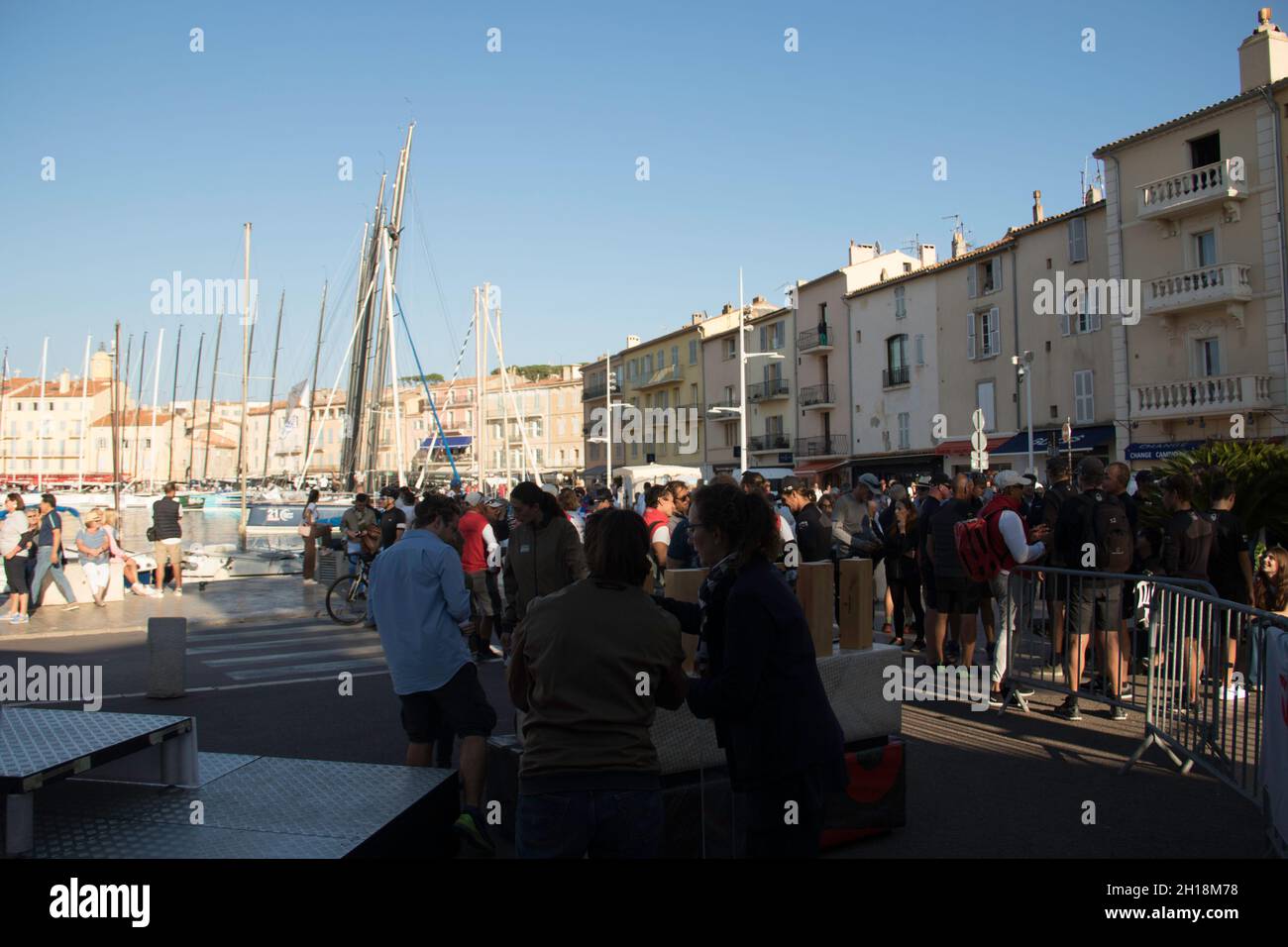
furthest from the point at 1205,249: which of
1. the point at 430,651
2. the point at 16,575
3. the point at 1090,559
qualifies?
the point at 430,651

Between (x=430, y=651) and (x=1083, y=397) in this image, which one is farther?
(x=1083, y=397)

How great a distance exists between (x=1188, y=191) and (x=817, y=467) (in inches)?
960

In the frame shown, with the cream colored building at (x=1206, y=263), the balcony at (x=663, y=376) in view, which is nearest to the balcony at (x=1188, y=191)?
the cream colored building at (x=1206, y=263)

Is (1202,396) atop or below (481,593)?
atop

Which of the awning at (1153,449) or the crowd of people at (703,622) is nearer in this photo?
the crowd of people at (703,622)

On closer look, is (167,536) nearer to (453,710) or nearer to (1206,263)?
(453,710)

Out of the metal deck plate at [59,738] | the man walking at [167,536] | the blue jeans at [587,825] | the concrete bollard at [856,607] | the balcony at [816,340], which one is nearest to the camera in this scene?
the blue jeans at [587,825]

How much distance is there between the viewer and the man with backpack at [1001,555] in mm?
8250

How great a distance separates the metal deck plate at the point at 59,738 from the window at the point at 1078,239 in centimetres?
3703

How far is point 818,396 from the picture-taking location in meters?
52.7

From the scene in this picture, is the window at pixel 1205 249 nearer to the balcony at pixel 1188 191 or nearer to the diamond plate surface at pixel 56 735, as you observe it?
the balcony at pixel 1188 191

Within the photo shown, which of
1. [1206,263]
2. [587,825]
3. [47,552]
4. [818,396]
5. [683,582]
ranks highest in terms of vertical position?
[1206,263]

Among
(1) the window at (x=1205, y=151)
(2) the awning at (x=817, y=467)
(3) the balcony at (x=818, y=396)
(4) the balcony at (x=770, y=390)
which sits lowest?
(2) the awning at (x=817, y=467)

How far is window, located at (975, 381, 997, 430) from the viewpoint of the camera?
39.9m
